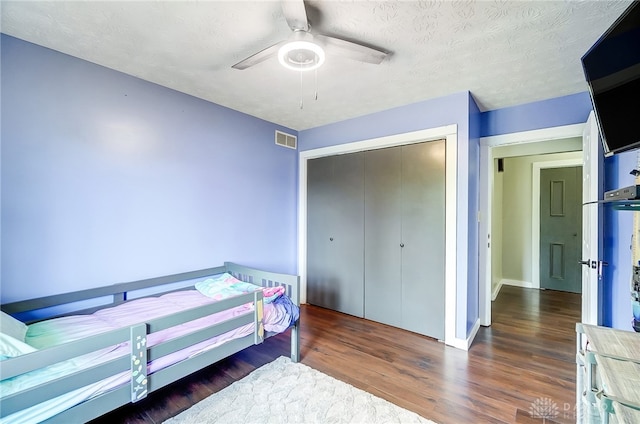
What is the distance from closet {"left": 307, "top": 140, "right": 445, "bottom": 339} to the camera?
9.12 feet

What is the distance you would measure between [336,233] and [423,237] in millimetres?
1085

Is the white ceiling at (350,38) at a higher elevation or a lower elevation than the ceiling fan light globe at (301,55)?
higher

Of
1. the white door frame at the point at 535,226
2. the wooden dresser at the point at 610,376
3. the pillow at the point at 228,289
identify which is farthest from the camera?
the white door frame at the point at 535,226

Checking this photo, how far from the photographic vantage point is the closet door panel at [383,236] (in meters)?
3.03

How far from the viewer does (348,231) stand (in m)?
3.40

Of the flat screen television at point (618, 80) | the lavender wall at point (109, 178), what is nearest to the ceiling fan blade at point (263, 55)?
the lavender wall at point (109, 178)

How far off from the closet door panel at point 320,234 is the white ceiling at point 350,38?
1189 mm

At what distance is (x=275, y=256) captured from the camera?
3561mm

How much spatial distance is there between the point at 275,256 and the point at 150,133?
1933 mm

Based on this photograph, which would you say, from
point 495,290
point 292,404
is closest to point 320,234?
point 292,404

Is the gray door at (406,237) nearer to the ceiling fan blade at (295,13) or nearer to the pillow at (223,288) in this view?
the pillow at (223,288)

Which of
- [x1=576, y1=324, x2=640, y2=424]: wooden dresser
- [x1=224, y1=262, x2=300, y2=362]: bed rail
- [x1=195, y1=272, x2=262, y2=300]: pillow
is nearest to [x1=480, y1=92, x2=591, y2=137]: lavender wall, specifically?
[x1=576, y1=324, x2=640, y2=424]: wooden dresser

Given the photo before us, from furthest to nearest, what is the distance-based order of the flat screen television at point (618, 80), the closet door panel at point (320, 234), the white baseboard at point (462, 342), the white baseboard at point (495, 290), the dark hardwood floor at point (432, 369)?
the white baseboard at point (495, 290), the closet door panel at point (320, 234), the white baseboard at point (462, 342), the dark hardwood floor at point (432, 369), the flat screen television at point (618, 80)

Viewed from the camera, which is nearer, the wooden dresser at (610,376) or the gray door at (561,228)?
the wooden dresser at (610,376)
